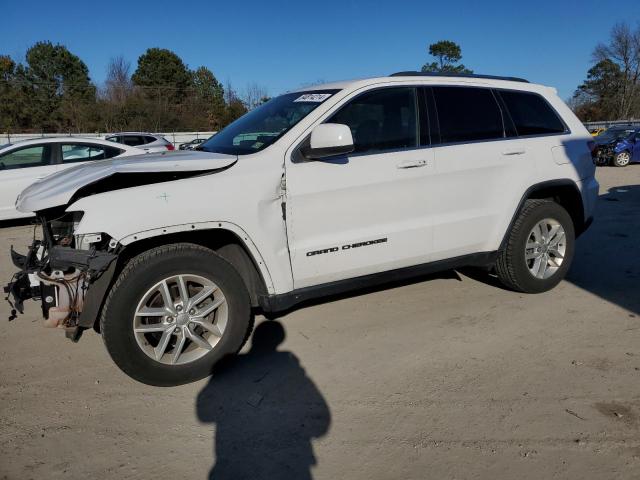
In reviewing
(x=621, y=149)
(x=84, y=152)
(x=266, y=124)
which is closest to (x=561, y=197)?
(x=266, y=124)

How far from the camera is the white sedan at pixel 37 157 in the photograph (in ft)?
27.9

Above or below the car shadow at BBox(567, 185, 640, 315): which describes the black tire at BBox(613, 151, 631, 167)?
above

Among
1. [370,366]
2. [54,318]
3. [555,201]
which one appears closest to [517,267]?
[555,201]

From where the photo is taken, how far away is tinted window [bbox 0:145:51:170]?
342 inches

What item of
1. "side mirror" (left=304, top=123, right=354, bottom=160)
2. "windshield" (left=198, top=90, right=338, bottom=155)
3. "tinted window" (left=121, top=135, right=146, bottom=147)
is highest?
"tinted window" (left=121, top=135, right=146, bottom=147)

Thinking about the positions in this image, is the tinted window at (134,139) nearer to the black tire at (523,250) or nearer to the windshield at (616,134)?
the black tire at (523,250)

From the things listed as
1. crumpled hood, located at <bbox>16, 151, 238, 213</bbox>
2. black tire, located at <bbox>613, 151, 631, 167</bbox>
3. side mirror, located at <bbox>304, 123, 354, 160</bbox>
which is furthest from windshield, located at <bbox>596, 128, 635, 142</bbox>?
crumpled hood, located at <bbox>16, 151, 238, 213</bbox>

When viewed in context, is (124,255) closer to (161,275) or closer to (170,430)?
(161,275)

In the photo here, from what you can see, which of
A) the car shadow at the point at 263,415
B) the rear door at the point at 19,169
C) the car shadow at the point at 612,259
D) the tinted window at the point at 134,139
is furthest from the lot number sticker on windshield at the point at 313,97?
the tinted window at the point at 134,139

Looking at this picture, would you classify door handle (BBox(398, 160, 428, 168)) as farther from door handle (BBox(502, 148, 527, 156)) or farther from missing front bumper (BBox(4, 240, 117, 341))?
missing front bumper (BBox(4, 240, 117, 341))

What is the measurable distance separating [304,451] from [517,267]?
9.03 ft

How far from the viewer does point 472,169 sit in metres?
4.00

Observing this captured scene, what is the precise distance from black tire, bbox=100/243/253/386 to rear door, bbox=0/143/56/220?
6.60 metres

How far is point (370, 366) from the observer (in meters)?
3.42
